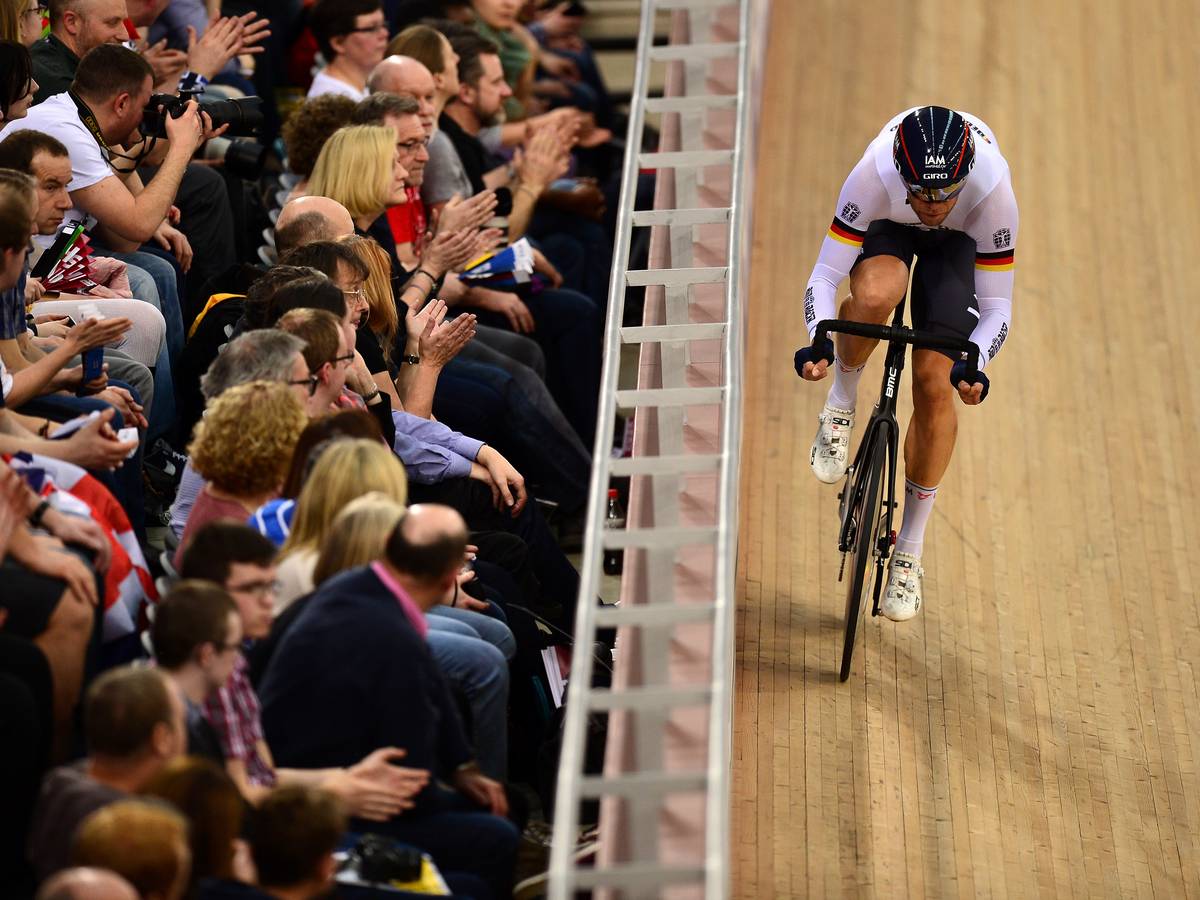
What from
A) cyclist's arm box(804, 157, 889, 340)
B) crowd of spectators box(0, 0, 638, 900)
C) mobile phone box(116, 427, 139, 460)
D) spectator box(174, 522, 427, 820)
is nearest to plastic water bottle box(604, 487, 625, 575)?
crowd of spectators box(0, 0, 638, 900)

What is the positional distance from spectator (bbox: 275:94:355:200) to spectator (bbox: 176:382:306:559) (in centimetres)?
208

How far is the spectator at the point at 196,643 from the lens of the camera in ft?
10.1

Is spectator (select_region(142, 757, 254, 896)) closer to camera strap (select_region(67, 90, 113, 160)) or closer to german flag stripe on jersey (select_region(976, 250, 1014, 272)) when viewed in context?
camera strap (select_region(67, 90, 113, 160))

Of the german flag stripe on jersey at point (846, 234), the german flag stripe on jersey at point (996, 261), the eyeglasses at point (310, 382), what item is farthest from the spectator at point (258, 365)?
the german flag stripe on jersey at point (996, 261)

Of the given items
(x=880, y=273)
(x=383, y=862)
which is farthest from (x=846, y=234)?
(x=383, y=862)

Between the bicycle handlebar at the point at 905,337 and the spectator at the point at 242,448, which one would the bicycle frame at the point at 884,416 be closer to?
the bicycle handlebar at the point at 905,337

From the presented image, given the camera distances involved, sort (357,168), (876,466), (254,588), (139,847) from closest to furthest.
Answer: (139,847) < (254,588) < (876,466) < (357,168)

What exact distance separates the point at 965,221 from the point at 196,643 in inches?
111

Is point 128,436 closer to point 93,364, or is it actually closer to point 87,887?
point 93,364

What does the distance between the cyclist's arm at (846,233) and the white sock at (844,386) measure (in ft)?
Result: 0.85

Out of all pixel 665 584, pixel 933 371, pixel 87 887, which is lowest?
pixel 87 887

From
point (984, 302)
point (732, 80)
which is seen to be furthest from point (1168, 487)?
point (732, 80)

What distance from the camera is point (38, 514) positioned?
3.50 metres

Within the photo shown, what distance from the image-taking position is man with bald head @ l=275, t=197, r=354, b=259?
4949mm
